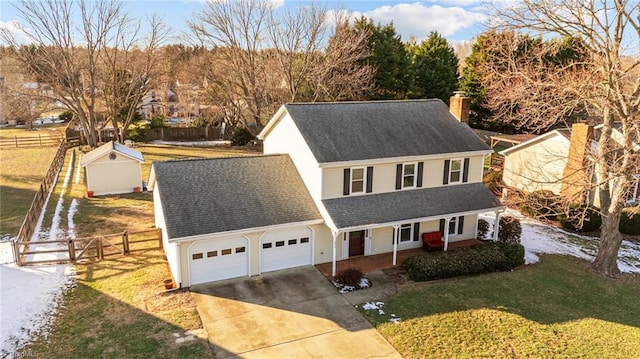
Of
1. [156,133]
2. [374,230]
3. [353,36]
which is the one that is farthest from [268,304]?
[156,133]

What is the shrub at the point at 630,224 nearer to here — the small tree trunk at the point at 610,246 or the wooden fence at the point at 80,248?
the small tree trunk at the point at 610,246

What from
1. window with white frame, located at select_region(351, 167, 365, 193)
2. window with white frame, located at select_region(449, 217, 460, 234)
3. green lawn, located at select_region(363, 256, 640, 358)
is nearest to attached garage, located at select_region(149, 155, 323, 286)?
window with white frame, located at select_region(351, 167, 365, 193)

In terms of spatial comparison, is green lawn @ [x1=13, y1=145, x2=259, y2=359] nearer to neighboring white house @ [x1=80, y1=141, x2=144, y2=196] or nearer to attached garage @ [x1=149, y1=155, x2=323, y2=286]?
attached garage @ [x1=149, y1=155, x2=323, y2=286]

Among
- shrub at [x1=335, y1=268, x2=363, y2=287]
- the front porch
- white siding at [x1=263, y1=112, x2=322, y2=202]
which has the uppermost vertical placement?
white siding at [x1=263, y1=112, x2=322, y2=202]

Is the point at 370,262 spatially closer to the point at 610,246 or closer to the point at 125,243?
the point at 610,246

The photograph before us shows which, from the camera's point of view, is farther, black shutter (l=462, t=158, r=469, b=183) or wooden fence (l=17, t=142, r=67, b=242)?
black shutter (l=462, t=158, r=469, b=183)

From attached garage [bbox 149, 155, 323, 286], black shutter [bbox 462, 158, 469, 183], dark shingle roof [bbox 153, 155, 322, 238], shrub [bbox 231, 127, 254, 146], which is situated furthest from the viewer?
shrub [bbox 231, 127, 254, 146]

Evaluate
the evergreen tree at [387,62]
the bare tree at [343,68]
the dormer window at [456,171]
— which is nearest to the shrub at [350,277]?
the dormer window at [456,171]

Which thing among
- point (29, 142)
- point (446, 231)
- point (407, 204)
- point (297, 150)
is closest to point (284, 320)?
point (407, 204)
